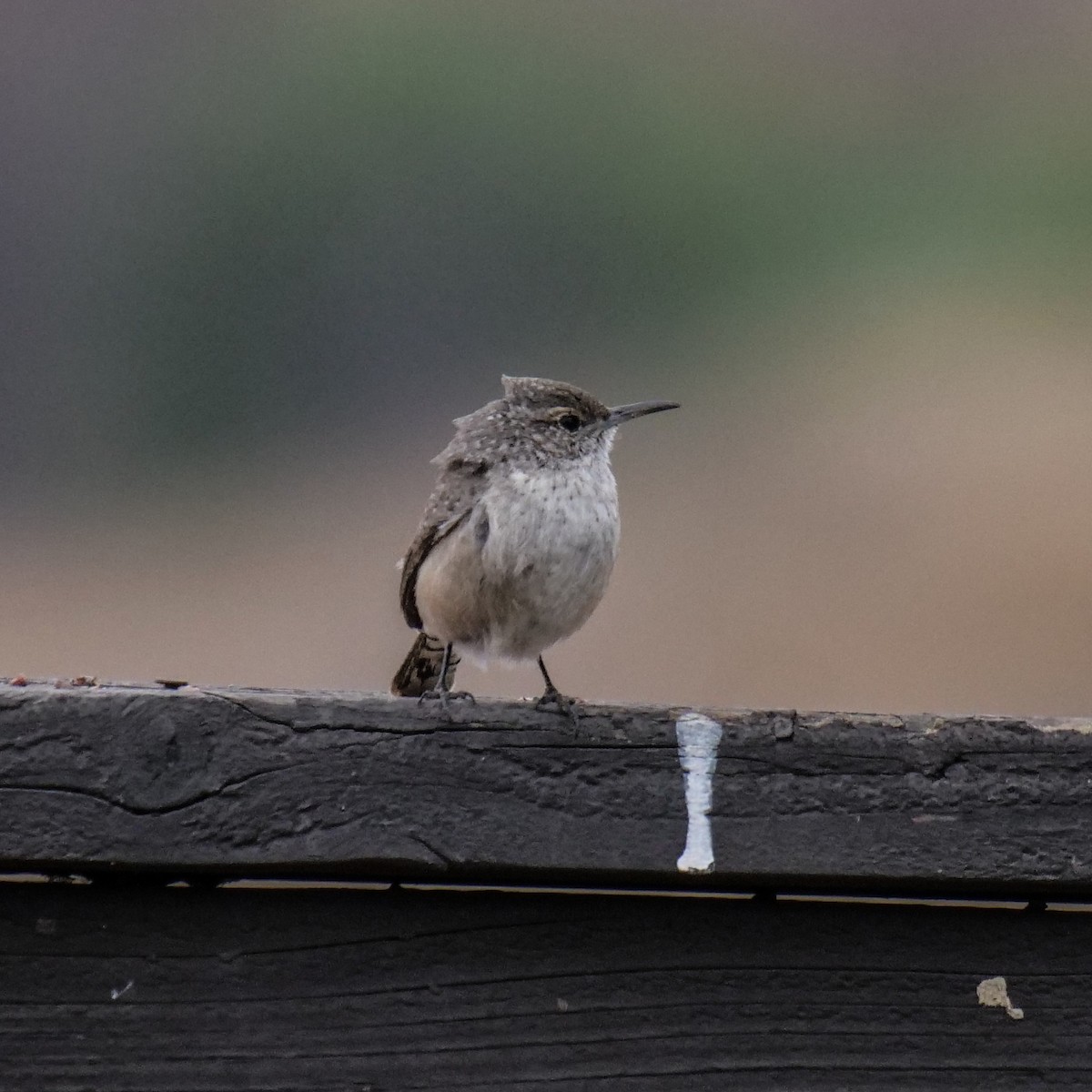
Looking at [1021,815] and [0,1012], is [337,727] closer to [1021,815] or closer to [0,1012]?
[0,1012]

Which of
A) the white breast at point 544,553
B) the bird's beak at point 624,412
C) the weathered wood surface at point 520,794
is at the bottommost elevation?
the weathered wood surface at point 520,794

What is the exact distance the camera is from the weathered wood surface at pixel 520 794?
162cm

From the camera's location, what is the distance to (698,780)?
5.65 feet

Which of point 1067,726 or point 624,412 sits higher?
point 624,412

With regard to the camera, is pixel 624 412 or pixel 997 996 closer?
pixel 997 996

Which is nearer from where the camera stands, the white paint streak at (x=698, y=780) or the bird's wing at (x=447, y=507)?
the white paint streak at (x=698, y=780)

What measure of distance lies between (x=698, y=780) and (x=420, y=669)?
283 cm

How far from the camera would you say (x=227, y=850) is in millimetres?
1618

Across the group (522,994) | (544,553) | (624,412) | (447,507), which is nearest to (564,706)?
(522,994)

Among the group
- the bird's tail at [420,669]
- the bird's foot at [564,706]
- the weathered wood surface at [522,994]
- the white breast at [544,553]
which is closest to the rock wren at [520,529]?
the white breast at [544,553]

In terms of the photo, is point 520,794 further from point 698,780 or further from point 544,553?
point 544,553

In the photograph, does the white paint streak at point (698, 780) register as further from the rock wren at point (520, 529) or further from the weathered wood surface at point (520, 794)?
the rock wren at point (520, 529)

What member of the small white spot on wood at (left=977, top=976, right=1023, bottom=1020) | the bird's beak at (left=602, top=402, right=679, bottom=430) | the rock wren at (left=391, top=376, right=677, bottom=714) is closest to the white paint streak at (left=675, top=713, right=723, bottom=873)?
the small white spot on wood at (left=977, top=976, right=1023, bottom=1020)

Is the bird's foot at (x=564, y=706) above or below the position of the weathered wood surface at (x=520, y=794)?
above
